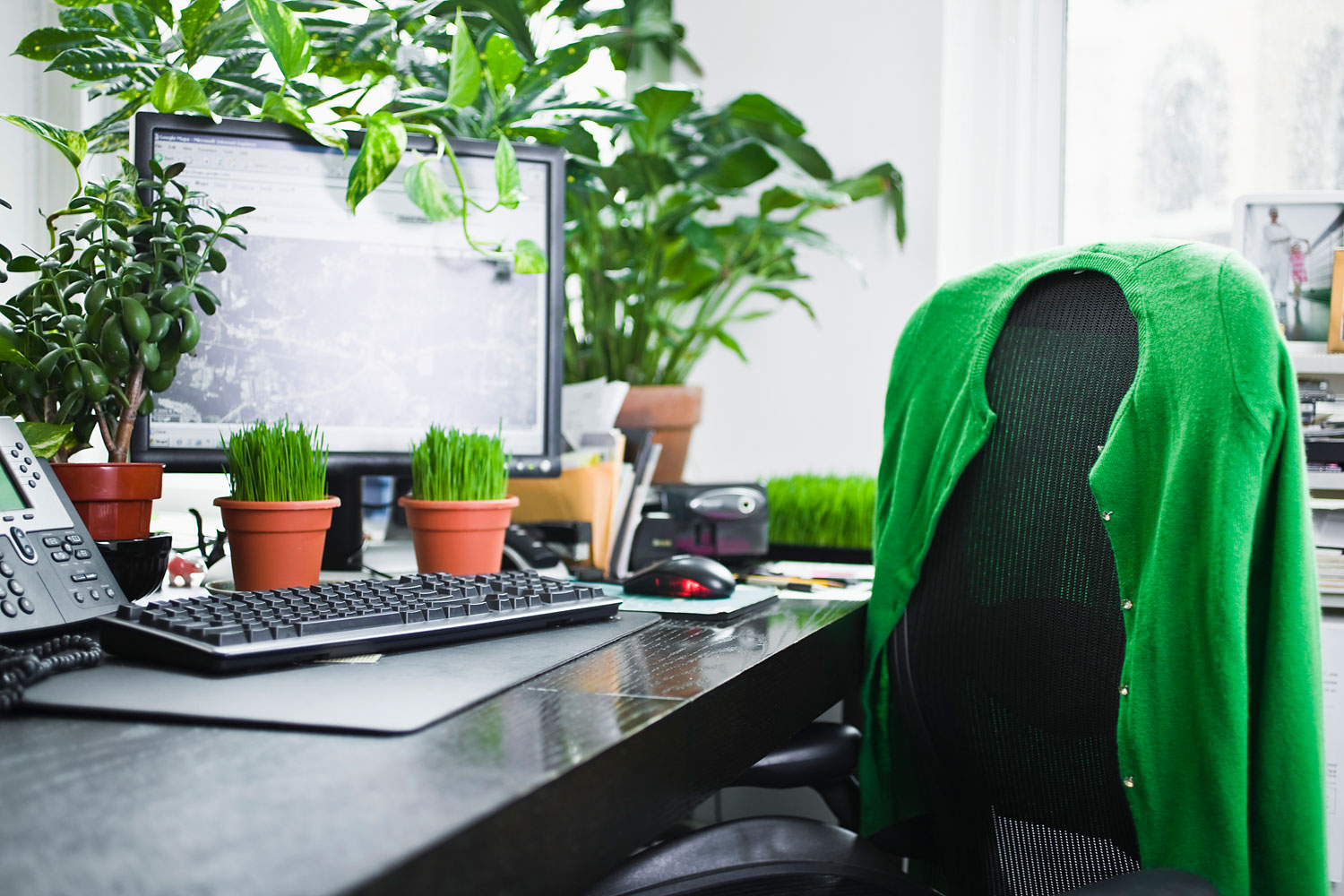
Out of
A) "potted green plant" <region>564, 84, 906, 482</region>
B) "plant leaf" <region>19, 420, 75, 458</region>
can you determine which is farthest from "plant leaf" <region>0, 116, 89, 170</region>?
"potted green plant" <region>564, 84, 906, 482</region>

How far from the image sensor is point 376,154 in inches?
38.1

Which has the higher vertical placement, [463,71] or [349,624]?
[463,71]

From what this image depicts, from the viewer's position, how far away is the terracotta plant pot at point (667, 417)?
1615 millimetres

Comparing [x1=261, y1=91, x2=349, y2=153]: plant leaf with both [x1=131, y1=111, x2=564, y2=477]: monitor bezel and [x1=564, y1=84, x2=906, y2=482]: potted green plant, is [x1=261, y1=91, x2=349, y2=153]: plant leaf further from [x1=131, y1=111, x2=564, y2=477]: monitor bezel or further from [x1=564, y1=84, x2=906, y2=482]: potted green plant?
[x1=564, y1=84, x2=906, y2=482]: potted green plant

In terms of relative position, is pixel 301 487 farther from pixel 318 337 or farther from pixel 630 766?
pixel 630 766

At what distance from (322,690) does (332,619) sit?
9cm

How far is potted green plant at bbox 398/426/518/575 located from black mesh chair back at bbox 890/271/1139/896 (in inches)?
16.5

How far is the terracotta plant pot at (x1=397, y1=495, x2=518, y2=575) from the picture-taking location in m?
0.98

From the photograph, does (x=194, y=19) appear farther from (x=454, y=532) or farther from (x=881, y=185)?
(x=881, y=185)

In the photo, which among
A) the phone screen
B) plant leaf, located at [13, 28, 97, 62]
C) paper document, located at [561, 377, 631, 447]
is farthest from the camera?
paper document, located at [561, 377, 631, 447]

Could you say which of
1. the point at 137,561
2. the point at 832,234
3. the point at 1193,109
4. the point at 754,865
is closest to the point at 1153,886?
the point at 754,865

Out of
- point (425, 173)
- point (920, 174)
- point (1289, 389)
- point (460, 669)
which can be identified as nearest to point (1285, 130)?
point (920, 174)

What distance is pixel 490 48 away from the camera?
1125 millimetres

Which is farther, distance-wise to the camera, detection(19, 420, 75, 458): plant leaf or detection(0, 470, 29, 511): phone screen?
detection(19, 420, 75, 458): plant leaf
